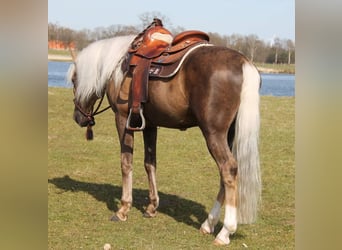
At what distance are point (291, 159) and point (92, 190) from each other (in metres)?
4.17

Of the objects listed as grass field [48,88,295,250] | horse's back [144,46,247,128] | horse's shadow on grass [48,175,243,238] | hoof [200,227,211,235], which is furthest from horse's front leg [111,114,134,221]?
hoof [200,227,211,235]

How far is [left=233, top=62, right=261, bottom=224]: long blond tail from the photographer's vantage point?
→ 393 cm

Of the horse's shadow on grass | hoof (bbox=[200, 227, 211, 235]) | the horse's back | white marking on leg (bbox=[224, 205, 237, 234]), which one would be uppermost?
the horse's back

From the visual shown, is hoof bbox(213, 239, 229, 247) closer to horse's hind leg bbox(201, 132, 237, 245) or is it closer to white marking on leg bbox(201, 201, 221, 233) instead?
horse's hind leg bbox(201, 132, 237, 245)

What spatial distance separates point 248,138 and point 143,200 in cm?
236

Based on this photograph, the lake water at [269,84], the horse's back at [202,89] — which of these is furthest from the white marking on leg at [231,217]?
the lake water at [269,84]

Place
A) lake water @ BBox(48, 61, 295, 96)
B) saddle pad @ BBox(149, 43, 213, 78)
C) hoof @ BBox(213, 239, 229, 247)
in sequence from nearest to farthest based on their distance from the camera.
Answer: hoof @ BBox(213, 239, 229, 247), saddle pad @ BBox(149, 43, 213, 78), lake water @ BBox(48, 61, 295, 96)

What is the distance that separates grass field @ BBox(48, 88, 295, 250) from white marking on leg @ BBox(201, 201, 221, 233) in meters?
0.10

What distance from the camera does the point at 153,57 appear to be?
15.1 feet
